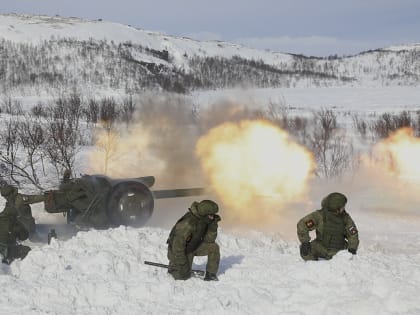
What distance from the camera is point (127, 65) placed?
11944cm

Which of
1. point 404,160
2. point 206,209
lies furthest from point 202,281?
point 404,160

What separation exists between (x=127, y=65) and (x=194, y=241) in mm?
114138

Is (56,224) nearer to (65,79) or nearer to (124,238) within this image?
(124,238)

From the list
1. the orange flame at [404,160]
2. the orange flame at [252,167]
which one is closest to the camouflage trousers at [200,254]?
the orange flame at [252,167]

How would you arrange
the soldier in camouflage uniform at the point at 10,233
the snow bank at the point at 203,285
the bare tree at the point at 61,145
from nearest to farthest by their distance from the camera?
the snow bank at the point at 203,285
the soldier in camouflage uniform at the point at 10,233
the bare tree at the point at 61,145

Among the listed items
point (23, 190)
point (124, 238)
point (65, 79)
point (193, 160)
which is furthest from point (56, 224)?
point (65, 79)

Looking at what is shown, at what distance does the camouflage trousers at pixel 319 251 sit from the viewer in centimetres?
974

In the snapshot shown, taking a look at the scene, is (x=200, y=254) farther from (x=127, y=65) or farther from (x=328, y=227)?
(x=127, y=65)

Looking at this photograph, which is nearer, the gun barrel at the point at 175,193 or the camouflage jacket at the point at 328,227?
the camouflage jacket at the point at 328,227

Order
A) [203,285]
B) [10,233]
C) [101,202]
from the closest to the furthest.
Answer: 1. [203,285]
2. [10,233]
3. [101,202]

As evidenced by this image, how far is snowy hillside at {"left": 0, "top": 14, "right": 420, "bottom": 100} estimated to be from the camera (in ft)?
343

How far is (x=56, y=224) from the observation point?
1498 centimetres

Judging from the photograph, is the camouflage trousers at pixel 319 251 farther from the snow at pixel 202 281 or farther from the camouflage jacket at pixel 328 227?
the snow at pixel 202 281

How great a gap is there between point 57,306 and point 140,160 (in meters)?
18.4
